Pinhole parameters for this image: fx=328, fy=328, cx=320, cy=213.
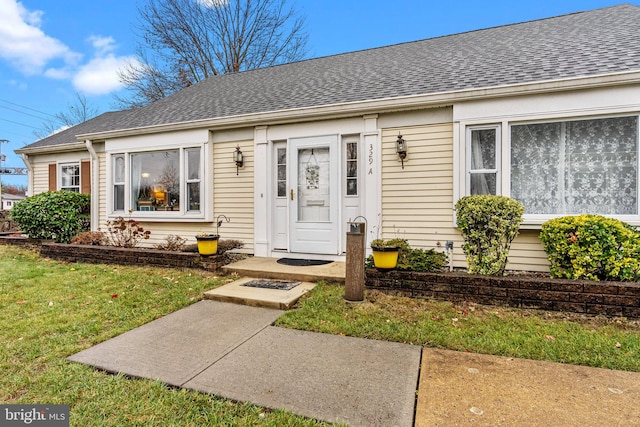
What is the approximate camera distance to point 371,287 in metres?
4.38

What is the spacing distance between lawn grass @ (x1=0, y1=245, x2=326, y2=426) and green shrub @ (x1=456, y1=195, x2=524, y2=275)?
3.12 metres

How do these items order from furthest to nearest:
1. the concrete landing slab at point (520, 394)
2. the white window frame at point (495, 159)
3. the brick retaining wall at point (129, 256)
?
the brick retaining wall at point (129, 256)
the white window frame at point (495, 159)
the concrete landing slab at point (520, 394)

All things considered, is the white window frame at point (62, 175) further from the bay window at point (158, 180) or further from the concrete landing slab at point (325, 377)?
the concrete landing slab at point (325, 377)

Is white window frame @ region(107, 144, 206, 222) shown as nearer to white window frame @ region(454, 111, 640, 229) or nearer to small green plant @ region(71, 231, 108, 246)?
small green plant @ region(71, 231, 108, 246)

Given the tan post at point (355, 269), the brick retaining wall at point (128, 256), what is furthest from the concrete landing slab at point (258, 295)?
the brick retaining wall at point (128, 256)

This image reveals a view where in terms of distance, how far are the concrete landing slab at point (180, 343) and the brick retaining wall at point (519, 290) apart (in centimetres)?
160

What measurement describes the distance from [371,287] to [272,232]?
8.70 feet

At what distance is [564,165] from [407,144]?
2.25 metres

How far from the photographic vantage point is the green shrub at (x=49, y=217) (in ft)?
25.5

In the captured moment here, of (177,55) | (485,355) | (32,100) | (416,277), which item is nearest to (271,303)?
(416,277)

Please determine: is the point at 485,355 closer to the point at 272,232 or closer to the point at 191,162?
the point at 272,232

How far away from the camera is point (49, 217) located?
7770mm

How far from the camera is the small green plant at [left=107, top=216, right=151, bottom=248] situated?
22.2 ft

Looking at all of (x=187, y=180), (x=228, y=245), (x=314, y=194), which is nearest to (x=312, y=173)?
(x=314, y=194)
